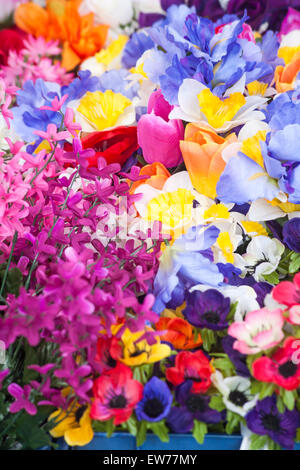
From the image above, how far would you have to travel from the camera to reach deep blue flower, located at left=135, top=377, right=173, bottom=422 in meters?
0.41

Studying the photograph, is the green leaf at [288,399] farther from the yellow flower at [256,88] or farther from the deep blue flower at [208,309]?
the yellow flower at [256,88]

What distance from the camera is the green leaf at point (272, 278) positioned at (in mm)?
518

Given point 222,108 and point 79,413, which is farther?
point 222,108

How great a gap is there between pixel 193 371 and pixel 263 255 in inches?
6.2

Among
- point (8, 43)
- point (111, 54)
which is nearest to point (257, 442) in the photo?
point (111, 54)

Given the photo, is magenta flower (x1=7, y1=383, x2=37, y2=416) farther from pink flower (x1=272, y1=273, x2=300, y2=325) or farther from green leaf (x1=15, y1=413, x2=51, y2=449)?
pink flower (x1=272, y1=273, x2=300, y2=325)

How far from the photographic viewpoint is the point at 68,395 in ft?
1.35

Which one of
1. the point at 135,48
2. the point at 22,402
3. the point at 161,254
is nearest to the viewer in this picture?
the point at 22,402

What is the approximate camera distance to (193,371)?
1.40ft

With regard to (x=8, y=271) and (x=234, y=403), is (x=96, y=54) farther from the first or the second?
(x=234, y=403)

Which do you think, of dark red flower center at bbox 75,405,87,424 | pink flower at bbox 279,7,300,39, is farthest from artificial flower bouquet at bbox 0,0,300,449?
pink flower at bbox 279,7,300,39

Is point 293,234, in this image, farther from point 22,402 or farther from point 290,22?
point 290,22

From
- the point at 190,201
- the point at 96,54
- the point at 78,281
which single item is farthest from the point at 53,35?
the point at 78,281

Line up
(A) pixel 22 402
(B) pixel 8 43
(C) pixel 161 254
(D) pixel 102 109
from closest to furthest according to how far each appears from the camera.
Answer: (A) pixel 22 402 → (C) pixel 161 254 → (D) pixel 102 109 → (B) pixel 8 43
